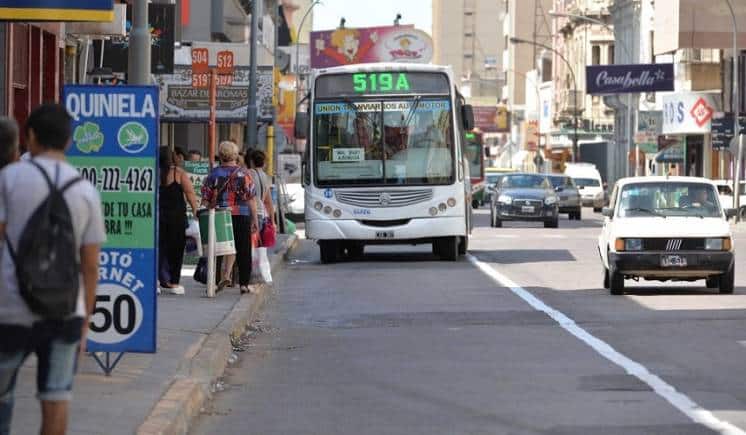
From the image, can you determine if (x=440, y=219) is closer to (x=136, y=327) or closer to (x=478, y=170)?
(x=136, y=327)

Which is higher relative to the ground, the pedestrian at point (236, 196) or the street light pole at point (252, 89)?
the street light pole at point (252, 89)

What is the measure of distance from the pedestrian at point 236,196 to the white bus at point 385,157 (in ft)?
31.2

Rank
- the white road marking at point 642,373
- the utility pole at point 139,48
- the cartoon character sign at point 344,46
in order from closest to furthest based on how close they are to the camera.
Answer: the white road marking at point 642,373
the utility pole at point 139,48
the cartoon character sign at point 344,46

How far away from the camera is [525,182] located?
167 ft

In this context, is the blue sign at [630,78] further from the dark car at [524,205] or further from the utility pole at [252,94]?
the utility pole at [252,94]

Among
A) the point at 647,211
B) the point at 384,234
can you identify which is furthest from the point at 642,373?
the point at 384,234

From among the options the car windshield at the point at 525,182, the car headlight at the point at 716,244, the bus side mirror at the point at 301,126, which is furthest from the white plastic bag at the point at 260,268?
the car windshield at the point at 525,182

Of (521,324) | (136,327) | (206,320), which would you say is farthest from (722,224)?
(136,327)

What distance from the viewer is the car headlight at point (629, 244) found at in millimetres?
22016

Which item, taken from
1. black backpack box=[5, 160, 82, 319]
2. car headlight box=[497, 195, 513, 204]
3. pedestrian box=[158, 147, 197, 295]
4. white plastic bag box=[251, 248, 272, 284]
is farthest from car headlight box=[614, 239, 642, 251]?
car headlight box=[497, 195, 513, 204]

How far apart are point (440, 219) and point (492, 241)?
9622mm

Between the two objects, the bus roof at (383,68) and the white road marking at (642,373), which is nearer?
the white road marking at (642,373)

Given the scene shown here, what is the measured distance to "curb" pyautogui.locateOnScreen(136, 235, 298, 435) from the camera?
10.2m

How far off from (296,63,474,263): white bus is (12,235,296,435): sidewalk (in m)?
12.5
